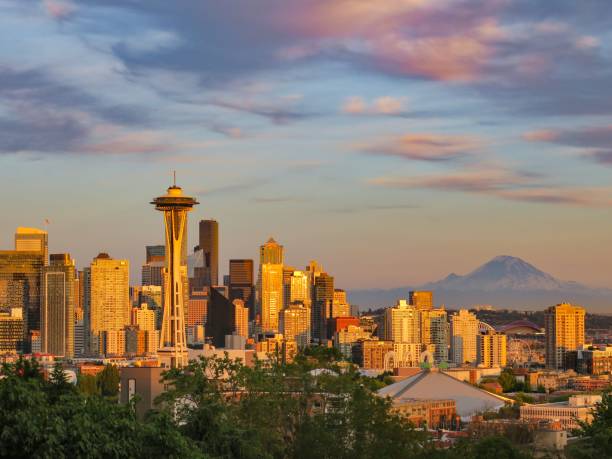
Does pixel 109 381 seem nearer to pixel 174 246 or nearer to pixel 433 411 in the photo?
pixel 174 246

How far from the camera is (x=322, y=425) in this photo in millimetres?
45031

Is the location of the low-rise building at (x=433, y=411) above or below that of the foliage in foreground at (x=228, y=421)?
below

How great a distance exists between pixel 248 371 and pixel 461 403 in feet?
373

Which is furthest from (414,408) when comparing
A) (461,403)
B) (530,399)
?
(530,399)

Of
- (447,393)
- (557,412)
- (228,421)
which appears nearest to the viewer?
(228,421)

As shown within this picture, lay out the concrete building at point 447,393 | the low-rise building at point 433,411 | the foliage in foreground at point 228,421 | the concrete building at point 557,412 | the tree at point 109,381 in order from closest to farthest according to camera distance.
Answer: the foliage in foreground at point 228,421
the concrete building at point 557,412
the low-rise building at point 433,411
the tree at point 109,381
the concrete building at point 447,393

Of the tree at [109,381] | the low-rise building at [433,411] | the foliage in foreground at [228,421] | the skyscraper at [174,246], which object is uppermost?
the skyscraper at [174,246]

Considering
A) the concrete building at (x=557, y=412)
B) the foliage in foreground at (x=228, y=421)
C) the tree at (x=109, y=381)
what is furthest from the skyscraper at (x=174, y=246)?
the foliage in foreground at (x=228, y=421)

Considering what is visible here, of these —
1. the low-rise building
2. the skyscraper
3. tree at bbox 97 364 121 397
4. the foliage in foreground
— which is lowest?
the low-rise building

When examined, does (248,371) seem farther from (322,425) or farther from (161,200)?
(161,200)

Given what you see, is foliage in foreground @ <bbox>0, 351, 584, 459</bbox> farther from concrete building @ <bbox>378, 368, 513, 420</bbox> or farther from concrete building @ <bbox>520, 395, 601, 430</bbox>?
concrete building @ <bbox>378, 368, 513, 420</bbox>

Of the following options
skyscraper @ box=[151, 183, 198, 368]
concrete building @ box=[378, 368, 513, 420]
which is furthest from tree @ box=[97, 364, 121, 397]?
concrete building @ box=[378, 368, 513, 420]

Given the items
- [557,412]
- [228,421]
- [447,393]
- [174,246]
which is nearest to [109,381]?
[174,246]

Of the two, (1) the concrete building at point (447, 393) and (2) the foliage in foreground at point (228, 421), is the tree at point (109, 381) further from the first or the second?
(2) the foliage in foreground at point (228, 421)
